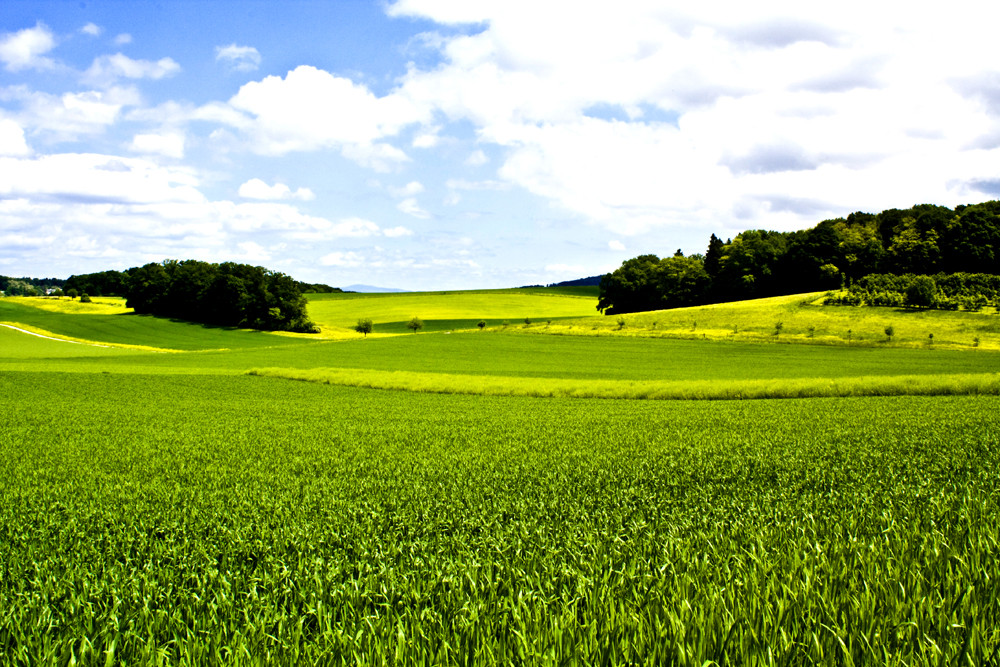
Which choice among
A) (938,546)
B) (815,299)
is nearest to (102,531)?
(938,546)

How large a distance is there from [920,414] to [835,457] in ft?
38.4

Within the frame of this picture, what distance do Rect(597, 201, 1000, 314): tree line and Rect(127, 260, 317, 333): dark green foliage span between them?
58.1m

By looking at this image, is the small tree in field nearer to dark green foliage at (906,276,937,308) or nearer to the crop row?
dark green foliage at (906,276,937,308)

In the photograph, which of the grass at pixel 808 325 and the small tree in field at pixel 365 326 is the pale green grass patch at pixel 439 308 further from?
the grass at pixel 808 325

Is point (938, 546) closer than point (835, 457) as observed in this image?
Yes

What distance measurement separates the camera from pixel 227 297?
10569cm

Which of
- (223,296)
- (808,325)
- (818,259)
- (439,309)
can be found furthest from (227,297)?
(818,259)

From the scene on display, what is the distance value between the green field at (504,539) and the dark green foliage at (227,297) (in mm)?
83676

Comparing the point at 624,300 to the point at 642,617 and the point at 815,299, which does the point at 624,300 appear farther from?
the point at 642,617

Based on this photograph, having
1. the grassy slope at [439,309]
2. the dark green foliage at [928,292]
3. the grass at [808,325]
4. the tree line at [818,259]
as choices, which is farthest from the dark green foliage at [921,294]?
the grassy slope at [439,309]

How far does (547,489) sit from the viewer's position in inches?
365

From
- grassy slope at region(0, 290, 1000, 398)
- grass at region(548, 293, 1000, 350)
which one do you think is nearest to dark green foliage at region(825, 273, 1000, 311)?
grass at region(548, 293, 1000, 350)

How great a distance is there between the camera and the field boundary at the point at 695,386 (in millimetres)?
31578

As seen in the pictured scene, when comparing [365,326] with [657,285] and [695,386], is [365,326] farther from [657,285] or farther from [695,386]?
[695,386]
